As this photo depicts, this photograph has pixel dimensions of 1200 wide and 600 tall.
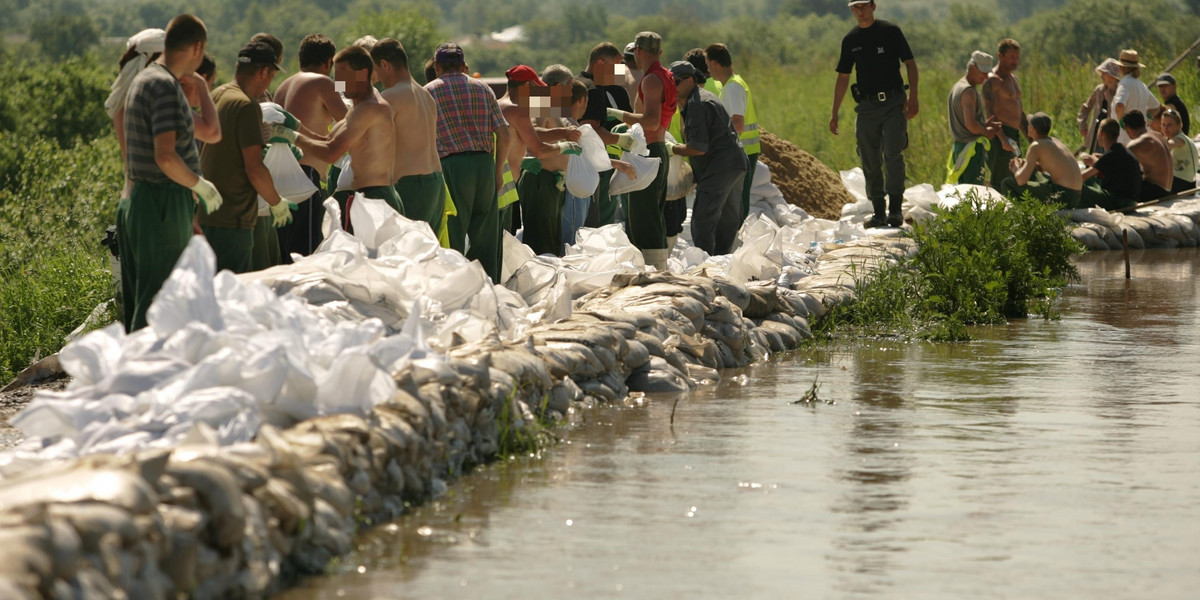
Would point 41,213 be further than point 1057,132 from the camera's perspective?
No

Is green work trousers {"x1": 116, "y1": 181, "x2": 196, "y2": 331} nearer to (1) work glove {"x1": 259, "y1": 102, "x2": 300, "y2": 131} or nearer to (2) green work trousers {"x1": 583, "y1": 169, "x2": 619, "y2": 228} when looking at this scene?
(1) work glove {"x1": 259, "y1": 102, "x2": 300, "y2": 131}

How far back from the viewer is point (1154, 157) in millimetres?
16469

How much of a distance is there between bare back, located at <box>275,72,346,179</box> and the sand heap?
26.2 ft

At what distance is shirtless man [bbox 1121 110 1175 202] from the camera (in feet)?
53.6

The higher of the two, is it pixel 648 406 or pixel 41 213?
pixel 41 213

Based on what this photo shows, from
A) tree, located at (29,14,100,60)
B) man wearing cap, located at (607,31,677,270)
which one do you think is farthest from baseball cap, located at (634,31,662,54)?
tree, located at (29,14,100,60)

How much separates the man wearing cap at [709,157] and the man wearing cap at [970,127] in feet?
10.3

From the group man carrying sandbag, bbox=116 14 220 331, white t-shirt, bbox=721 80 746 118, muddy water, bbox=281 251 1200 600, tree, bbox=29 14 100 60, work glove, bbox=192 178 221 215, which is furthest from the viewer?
tree, bbox=29 14 100 60

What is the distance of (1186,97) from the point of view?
22.5 meters

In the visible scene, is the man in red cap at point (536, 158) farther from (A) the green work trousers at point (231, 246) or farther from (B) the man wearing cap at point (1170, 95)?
(B) the man wearing cap at point (1170, 95)

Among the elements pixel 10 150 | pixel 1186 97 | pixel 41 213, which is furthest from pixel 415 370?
pixel 1186 97

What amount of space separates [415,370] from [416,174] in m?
2.87

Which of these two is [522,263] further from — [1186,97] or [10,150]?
[1186,97]

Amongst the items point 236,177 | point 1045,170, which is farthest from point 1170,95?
point 236,177
